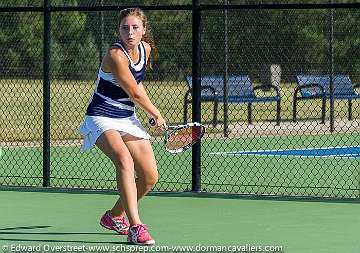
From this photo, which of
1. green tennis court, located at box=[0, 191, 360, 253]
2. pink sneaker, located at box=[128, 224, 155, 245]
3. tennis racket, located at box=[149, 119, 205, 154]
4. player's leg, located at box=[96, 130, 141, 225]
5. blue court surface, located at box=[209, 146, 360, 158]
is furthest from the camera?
blue court surface, located at box=[209, 146, 360, 158]

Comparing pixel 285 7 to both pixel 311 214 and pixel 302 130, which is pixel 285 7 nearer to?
pixel 311 214

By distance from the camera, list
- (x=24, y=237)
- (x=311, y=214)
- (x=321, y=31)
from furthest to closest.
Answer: (x=321, y=31) → (x=311, y=214) → (x=24, y=237)

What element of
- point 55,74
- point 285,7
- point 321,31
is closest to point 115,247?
point 285,7

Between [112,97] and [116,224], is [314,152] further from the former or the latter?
[112,97]

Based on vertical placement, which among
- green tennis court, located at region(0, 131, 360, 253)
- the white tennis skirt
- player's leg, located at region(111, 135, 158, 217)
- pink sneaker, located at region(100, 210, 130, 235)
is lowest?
green tennis court, located at region(0, 131, 360, 253)

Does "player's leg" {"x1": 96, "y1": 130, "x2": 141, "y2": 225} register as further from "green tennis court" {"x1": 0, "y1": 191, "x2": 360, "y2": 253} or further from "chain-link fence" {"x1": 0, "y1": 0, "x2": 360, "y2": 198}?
"chain-link fence" {"x1": 0, "y1": 0, "x2": 360, "y2": 198}

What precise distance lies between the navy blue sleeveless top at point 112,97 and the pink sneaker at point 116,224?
2.68 ft

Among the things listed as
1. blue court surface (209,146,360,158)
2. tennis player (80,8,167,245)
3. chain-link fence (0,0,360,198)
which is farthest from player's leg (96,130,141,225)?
blue court surface (209,146,360,158)

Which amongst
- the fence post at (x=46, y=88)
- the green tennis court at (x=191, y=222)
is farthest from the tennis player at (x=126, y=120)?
the fence post at (x=46, y=88)

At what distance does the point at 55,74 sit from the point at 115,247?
76.7ft

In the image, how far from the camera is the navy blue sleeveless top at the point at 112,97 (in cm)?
952

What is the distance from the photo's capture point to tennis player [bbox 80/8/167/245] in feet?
30.5

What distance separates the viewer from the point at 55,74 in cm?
3231

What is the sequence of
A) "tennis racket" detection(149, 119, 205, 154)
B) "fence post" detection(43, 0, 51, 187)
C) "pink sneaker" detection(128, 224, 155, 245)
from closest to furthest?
"pink sneaker" detection(128, 224, 155, 245), "tennis racket" detection(149, 119, 205, 154), "fence post" detection(43, 0, 51, 187)
